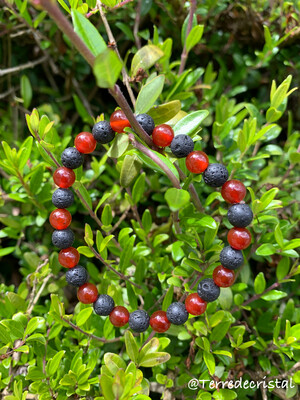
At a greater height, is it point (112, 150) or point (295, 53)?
point (112, 150)

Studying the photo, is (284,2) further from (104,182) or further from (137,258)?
(137,258)

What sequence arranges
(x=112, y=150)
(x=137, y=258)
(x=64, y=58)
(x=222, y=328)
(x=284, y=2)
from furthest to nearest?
(x=64, y=58)
(x=284, y=2)
(x=137, y=258)
(x=222, y=328)
(x=112, y=150)

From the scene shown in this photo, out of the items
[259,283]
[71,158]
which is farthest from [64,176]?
[259,283]

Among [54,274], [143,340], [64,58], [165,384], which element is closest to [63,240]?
[54,274]

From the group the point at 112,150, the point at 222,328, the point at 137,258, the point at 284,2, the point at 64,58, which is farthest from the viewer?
the point at 64,58

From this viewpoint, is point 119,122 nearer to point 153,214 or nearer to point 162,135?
point 162,135

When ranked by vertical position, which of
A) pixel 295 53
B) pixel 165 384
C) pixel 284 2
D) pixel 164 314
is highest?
pixel 284 2

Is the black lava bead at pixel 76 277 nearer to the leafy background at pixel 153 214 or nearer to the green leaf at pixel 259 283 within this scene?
the leafy background at pixel 153 214

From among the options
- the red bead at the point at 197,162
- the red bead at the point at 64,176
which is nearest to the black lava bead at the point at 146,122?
the red bead at the point at 197,162
